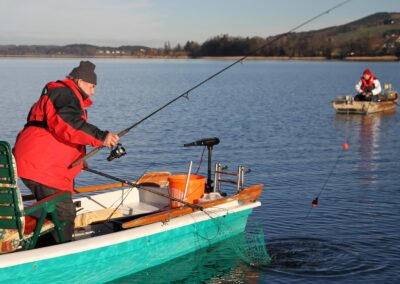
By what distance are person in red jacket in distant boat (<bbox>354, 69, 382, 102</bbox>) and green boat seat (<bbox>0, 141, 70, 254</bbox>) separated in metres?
19.8

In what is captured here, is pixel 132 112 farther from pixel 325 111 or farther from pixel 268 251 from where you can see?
pixel 268 251

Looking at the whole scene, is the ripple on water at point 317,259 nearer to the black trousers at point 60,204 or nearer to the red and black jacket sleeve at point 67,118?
the black trousers at point 60,204

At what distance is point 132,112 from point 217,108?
14.6 ft

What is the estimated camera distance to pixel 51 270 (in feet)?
20.5

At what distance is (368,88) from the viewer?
81.2 feet

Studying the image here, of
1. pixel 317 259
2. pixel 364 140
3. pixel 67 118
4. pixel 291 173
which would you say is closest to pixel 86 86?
pixel 67 118

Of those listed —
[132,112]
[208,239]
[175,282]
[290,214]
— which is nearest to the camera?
[175,282]

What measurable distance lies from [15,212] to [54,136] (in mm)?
794

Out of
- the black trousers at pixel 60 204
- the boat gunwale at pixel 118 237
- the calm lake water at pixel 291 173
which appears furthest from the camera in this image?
the calm lake water at pixel 291 173

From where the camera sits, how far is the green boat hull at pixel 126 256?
614 centimetres

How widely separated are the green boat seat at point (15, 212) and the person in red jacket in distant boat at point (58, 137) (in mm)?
199

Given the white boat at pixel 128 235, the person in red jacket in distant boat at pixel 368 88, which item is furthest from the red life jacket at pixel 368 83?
the white boat at pixel 128 235

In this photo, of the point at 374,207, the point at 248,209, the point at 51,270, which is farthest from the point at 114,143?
the point at 374,207

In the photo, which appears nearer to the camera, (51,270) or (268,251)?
(51,270)
